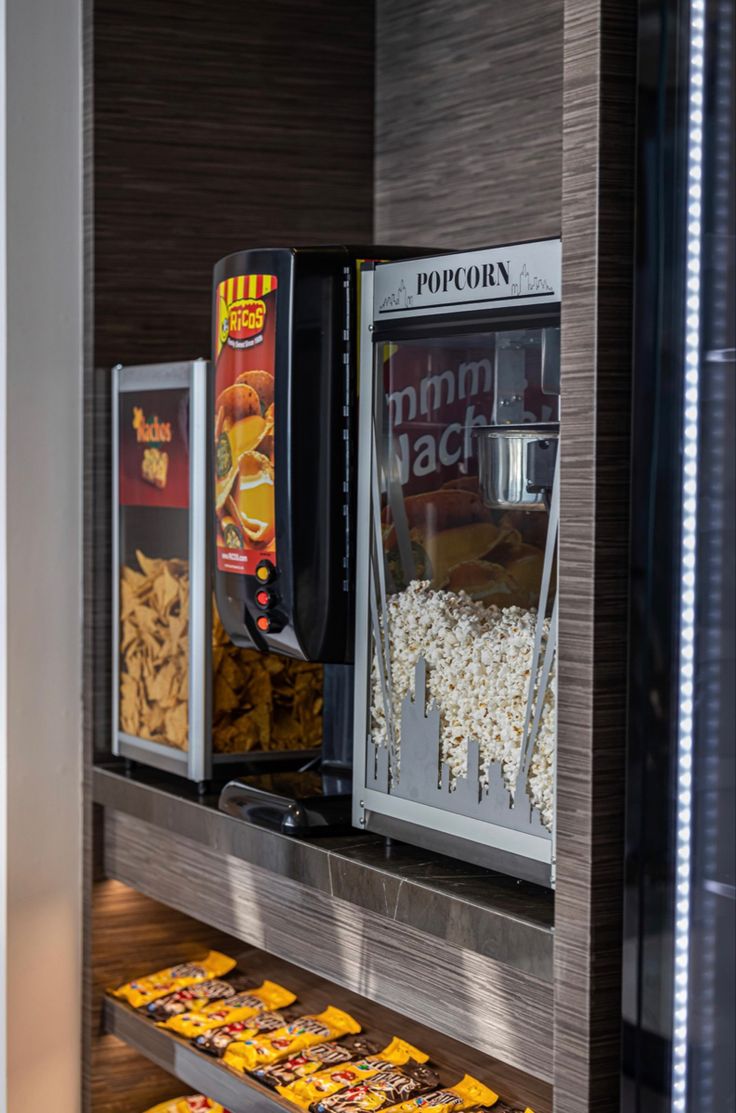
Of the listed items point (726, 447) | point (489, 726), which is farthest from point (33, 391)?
point (726, 447)

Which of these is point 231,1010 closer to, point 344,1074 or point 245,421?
point 344,1074

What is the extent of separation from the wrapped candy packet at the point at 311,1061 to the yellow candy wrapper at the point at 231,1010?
16cm

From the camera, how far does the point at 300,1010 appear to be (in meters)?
2.10

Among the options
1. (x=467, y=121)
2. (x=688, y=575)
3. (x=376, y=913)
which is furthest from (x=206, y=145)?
(x=688, y=575)

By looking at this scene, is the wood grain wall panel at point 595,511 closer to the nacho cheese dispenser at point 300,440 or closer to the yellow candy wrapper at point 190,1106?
the nacho cheese dispenser at point 300,440

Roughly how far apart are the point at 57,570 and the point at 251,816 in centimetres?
63

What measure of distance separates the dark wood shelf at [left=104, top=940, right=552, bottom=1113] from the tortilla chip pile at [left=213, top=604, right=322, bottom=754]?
14.3 inches

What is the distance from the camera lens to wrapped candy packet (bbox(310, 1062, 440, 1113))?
64.9 inches

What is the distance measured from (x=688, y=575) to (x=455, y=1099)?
2.71ft

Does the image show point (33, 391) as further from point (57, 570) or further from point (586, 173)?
point (586, 173)

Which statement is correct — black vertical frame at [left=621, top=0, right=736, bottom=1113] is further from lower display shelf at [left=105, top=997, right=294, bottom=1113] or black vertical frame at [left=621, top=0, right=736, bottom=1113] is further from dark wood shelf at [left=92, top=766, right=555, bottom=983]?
lower display shelf at [left=105, top=997, right=294, bottom=1113]

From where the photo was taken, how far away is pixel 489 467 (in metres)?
1.41

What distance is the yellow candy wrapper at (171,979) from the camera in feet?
7.05

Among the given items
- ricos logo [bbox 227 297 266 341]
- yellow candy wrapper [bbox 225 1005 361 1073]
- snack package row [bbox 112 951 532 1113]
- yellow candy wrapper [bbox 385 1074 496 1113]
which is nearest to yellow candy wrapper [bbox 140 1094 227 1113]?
snack package row [bbox 112 951 532 1113]
